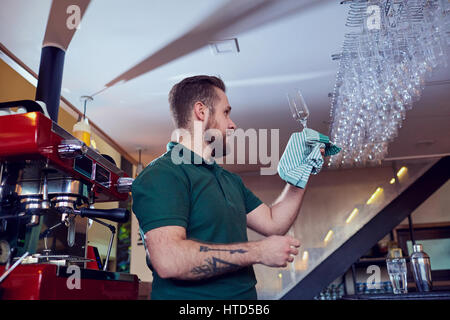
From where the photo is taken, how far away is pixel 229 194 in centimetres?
116

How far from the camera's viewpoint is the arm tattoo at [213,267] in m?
0.92

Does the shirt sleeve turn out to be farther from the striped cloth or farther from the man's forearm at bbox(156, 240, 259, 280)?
the striped cloth

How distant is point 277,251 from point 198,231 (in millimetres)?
216

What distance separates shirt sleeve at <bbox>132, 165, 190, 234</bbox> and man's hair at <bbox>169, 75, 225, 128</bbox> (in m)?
0.31

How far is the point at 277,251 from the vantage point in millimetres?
912

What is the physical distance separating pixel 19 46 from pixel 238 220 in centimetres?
227

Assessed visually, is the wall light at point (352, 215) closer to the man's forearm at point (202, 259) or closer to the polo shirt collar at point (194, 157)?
the polo shirt collar at point (194, 157)

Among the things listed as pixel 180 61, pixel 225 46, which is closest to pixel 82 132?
pixel 180 61

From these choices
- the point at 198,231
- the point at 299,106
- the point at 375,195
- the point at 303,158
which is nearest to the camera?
the point at 198,231

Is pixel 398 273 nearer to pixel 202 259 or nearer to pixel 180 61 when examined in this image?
pixel 202 259

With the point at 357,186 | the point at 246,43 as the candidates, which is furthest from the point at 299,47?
the point at 357,186

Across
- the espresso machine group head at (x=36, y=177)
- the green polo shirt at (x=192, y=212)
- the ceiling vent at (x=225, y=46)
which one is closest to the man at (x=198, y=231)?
the green polo shirt at (x=192, y=212)

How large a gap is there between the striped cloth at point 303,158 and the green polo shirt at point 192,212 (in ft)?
0.71

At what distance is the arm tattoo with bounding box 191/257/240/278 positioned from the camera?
0.92m
